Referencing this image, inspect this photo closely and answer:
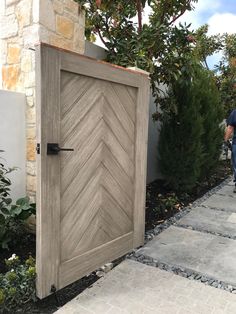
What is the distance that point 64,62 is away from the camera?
201cm

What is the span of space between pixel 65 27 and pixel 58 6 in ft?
0.67

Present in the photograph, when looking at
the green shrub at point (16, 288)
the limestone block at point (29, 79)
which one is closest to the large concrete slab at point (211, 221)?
the green shrub at point (16, 288)

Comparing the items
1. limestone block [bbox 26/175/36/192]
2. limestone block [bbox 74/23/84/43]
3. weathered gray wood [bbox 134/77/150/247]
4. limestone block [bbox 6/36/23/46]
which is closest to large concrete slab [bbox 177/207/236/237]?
weathered gray wood [bbox 134/77/150/247]

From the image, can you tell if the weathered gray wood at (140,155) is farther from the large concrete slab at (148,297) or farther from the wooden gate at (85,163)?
the large concrete slab at (148,297)

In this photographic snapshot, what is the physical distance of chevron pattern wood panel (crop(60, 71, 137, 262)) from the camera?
218 cm

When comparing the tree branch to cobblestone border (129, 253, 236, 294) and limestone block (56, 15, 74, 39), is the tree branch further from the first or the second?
cobblestone border (129, 253, 236, 294)

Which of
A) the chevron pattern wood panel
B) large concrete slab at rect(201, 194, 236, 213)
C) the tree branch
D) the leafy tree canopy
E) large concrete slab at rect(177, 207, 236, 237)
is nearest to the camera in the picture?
the chevron pattern wood panel

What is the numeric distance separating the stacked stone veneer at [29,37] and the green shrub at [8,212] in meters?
0.30

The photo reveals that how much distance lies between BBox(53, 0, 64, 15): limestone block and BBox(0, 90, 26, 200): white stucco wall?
926mm

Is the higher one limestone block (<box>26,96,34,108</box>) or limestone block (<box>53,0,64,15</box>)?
limestone block (<box>53,0,64,15</box>)

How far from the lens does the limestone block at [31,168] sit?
2.94 m

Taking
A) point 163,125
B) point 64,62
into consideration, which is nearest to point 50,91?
point 64,62

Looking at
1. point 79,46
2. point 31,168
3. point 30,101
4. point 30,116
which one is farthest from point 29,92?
point 79,46

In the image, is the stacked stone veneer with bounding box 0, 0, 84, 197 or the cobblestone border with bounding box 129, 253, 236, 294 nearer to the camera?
the cobblestone border with bounding box 129, 253, 236, 294
